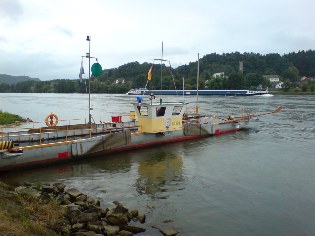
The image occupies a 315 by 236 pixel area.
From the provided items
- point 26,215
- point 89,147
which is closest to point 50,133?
point 89,147

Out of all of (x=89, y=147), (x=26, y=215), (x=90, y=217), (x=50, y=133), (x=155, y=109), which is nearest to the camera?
(x=26, y=215)

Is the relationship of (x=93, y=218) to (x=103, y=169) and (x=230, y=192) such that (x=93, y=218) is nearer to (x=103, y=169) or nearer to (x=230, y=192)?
(x=230, y=192)

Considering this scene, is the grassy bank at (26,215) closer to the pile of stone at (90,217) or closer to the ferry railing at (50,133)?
the pile of stone at (90,217)

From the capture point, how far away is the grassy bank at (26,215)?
8849 millimetres

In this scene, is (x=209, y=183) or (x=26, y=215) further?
(x=209, y=183)

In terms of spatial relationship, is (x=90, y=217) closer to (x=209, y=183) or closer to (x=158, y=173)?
(x=209, y=183)

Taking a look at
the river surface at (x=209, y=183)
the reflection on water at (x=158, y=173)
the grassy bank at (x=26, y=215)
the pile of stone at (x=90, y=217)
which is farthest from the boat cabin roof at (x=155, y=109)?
the grassy bank at (x=26, y=215)

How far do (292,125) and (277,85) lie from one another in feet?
468

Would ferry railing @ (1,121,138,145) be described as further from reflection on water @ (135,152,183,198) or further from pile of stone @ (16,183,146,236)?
pile of stone @ (16,183,146,236)

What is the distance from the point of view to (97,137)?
23922 mm

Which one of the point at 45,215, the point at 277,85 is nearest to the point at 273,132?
the point at 45,215

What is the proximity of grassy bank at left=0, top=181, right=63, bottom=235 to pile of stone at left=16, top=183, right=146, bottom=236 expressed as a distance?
42cm

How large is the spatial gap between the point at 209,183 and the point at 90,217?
815 centimetres

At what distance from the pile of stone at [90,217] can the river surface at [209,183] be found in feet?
2.37
